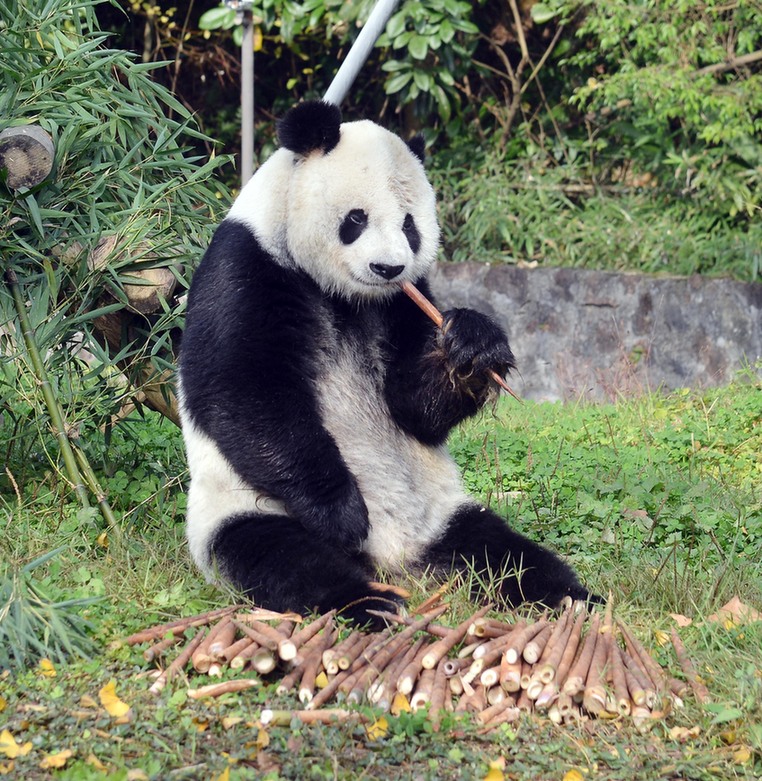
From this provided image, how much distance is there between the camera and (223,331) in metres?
3.57

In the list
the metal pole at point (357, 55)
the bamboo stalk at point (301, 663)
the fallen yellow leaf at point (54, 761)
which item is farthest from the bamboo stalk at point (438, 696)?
the metal pole at point (357, 55)

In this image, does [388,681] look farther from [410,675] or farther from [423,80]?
[423,80]

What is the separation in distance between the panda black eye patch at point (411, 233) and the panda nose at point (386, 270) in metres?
0.18

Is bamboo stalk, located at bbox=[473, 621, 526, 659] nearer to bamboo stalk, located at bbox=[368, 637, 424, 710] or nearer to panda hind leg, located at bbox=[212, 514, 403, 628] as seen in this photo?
bamboo stalk, located at bbox=[368, 637, 424, 710]

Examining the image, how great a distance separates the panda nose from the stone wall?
13.2 ft

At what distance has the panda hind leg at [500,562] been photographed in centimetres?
359

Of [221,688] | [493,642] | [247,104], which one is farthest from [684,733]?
[247,104]

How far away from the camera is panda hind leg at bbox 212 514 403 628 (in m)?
3.28

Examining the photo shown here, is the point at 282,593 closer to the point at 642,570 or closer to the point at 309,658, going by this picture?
the point at 309,658

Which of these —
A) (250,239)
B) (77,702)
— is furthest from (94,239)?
(77,702)

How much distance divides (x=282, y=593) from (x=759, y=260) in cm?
562

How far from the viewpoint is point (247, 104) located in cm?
835

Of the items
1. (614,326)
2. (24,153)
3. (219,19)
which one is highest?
(24,153)

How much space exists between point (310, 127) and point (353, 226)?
14.0 inches
